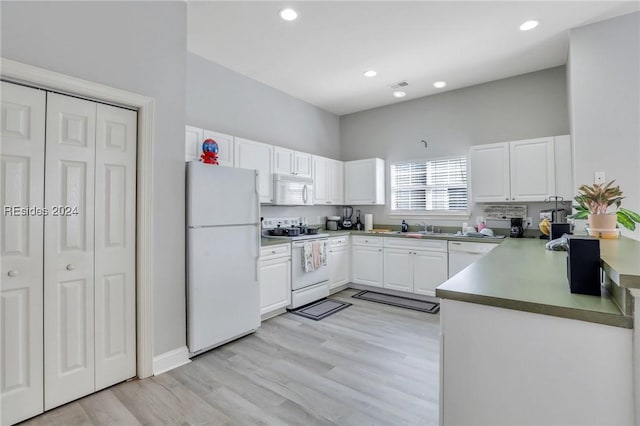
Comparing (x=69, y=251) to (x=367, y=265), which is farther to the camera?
(x=367, y=265)

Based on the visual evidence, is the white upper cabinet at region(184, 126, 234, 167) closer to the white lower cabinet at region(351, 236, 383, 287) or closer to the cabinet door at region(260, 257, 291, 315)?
the cabinet door at region(260, 257, 291, 315)

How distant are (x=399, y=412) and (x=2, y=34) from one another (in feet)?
10.6

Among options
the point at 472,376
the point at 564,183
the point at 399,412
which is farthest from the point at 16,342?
the point at 564,183

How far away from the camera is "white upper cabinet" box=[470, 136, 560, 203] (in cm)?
Result: 364

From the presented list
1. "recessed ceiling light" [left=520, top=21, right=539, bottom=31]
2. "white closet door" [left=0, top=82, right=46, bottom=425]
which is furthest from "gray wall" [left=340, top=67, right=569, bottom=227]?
"white closet door" [left=0, top=82, right=46, bottom=425]

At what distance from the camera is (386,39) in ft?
10.5

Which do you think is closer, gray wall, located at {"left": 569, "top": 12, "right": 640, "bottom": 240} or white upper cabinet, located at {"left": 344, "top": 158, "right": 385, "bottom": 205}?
gray wall, located at {"left": 569, "top": 12, "right": 640, "bottom": 240}

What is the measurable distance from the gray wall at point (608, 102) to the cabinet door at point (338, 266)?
2.91 meters

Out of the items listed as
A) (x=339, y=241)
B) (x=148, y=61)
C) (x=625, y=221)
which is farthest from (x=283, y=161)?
(x=625, y=221)

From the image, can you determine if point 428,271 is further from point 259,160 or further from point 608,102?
point 259,160

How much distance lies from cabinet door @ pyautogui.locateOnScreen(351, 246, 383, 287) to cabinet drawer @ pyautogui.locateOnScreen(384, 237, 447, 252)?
0.71 ft

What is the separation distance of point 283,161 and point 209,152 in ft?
4.16

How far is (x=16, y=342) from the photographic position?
1.88 metres

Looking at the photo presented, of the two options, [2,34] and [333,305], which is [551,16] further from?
[2,34]
